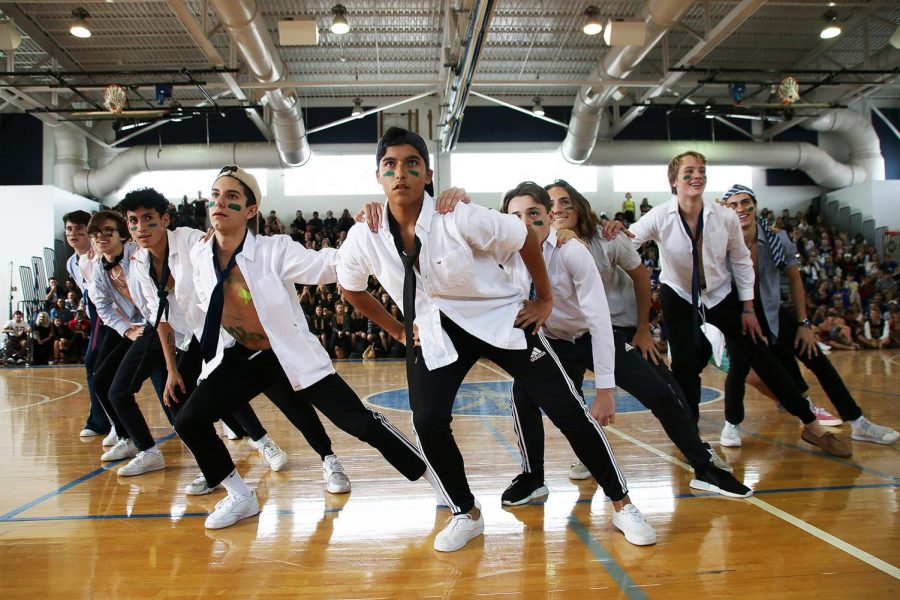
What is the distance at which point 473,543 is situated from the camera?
8.58 feet

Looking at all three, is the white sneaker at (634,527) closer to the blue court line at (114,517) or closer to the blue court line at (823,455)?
the blue court line at (114,517)

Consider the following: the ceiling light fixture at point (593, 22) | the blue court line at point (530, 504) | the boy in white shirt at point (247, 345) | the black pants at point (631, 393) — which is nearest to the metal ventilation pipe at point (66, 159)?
the ceiling light fixture at point (593, 22)

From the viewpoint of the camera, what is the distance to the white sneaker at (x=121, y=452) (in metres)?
4.44

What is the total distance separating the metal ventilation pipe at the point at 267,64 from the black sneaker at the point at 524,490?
359 inches

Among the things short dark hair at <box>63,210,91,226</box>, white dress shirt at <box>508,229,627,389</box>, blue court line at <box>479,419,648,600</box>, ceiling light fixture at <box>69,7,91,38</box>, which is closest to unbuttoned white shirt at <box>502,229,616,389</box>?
white dress shirt at <box>508,229,627,389</box>

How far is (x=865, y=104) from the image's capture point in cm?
2094

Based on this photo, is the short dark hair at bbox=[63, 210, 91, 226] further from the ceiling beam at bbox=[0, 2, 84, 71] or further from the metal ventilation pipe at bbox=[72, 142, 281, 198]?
the metal ventilation pipe at bbox=[72, 142, 281, 198]

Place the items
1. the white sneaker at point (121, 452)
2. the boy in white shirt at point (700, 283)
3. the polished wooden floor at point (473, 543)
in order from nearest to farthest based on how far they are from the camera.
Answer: the polished wooden floor at point (473, 543) → the boy in white shirt at point (700, 283) → the white sneaker at point (121, 452)

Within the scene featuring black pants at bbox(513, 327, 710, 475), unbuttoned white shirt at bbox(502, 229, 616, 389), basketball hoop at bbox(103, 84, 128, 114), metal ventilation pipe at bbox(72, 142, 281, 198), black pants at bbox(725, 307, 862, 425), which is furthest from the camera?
metal ventilation pipe at bbox(72, 142, 281, 198)

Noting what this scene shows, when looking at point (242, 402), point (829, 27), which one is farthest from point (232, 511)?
point (829, 27)

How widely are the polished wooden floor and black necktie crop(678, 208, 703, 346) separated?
86 cm

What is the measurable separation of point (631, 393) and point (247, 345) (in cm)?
188

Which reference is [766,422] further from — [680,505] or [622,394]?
[680,505]

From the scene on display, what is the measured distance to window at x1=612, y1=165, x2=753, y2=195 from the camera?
21203 millimetres
